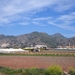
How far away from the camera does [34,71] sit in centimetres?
2047

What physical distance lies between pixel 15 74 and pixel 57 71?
4.22 meters

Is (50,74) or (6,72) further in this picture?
(6,72)

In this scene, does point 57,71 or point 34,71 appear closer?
point 57,71

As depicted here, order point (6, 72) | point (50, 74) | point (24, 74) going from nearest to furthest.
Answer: point (50, 74), point (24, 74), point (6, 72)

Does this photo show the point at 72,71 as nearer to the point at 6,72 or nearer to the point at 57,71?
the point at 57,71

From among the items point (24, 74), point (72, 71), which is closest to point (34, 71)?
point (24, 74)

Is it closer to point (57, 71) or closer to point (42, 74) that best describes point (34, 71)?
point (42, 74)

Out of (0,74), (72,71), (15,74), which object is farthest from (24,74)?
(72,71)

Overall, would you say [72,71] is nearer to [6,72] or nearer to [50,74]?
[50,74]

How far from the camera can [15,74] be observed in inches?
808

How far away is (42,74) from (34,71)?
1.12 m

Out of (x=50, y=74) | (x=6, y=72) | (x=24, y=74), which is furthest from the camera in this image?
(x=6, y=72)

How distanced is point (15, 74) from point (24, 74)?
42.0 inches

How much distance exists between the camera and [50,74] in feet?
61.2
